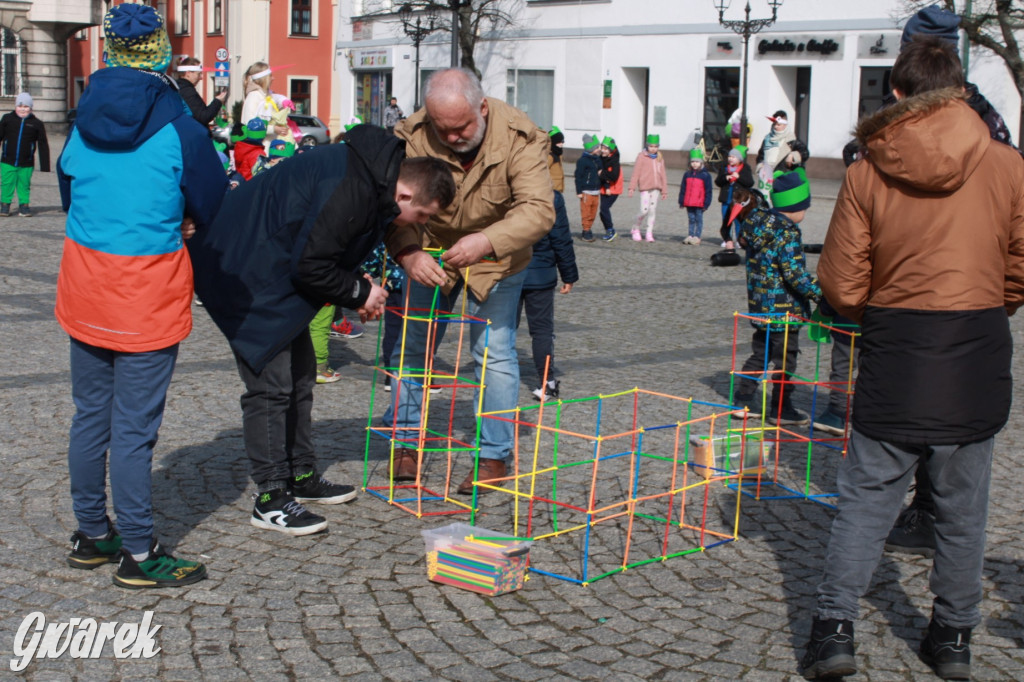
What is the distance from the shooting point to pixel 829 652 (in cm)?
358

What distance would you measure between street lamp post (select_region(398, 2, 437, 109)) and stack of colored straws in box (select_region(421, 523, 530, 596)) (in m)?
35.1

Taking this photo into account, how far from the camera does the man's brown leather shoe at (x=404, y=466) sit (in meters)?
5.44

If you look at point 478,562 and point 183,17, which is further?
point 183,17

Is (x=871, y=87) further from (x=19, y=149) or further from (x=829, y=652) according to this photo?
(x=829, y=652)

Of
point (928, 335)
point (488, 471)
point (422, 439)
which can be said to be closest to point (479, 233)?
point (422, 439)

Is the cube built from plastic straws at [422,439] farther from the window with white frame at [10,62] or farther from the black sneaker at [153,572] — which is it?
the window with white frame at [10,62]

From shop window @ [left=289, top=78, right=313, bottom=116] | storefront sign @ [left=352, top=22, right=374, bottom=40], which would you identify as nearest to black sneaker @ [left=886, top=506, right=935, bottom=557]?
storefront sign @ [left=352, top=22, right=374, bottom=40]

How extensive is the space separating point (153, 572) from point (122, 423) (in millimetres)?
520

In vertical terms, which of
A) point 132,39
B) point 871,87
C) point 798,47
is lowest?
point 132,39

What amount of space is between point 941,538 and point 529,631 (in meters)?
1.31

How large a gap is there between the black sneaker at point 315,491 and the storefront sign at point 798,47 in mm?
30178

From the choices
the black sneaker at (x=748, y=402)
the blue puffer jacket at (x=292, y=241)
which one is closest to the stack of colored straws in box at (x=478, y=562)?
the blue puffer jacket at (x=292, y=241)

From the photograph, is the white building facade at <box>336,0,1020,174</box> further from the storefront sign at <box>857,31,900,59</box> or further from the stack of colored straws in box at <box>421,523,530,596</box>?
the stack of colored straws in box at <box>421,523,530,596</box>

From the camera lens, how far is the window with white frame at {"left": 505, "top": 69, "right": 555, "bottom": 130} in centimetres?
4044
